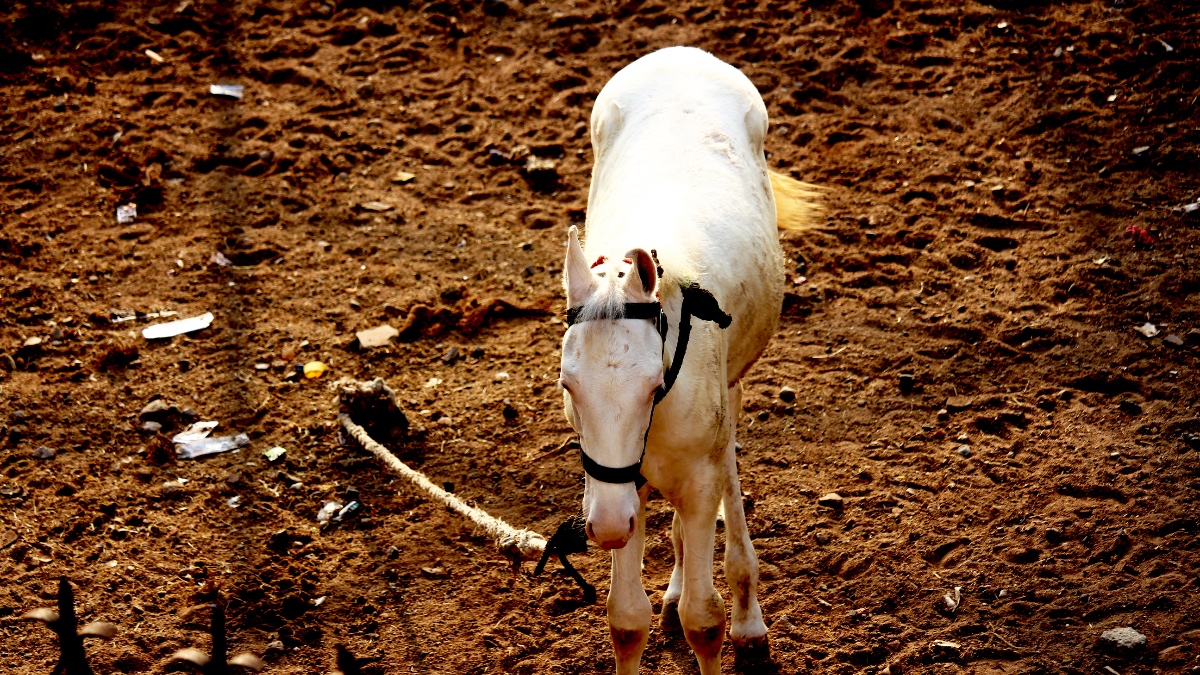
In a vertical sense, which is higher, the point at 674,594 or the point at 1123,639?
the point at 1123,639

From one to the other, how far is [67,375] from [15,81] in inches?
164

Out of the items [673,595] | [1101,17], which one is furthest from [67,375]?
[1101,17]

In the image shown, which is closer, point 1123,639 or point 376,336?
point 1123,639

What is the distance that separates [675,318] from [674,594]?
1775 millimetres

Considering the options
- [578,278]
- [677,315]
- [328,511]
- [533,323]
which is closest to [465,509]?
[328,511]

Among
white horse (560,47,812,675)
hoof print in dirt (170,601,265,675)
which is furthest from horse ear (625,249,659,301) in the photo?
hoof print in dirt (170,601,265,675)

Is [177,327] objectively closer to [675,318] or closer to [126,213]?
[126,213]

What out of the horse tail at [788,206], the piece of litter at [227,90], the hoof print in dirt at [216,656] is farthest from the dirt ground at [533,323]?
the hoof print in dirt at [216,656]

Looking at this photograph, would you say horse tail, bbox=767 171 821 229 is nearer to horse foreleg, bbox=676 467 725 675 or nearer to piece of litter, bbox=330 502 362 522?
horse foreleg, bbox=676 467 725 675

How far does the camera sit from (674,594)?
4.88 m

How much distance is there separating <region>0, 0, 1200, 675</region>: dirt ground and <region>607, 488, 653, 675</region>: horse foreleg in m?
0.63

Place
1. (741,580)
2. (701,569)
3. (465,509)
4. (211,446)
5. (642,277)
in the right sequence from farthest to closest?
(211,446) → (465,509) → (741,580) → (701,569) → (642,277)

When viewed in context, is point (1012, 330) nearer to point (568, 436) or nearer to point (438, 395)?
point (568, 436)

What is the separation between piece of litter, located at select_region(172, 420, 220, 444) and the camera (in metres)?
5.94
